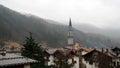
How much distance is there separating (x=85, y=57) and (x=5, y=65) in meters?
48.1

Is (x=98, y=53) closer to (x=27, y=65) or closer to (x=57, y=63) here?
(x=57, y=63)

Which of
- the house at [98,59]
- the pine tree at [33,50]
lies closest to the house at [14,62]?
the pine tree at [33,50]

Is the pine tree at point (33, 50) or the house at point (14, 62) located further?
the pine tree at point (33, 50)

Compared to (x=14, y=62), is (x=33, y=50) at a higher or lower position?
lower

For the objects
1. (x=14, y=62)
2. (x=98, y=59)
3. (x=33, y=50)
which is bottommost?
(x=98, y=59)

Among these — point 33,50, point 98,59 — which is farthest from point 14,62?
point 98,59

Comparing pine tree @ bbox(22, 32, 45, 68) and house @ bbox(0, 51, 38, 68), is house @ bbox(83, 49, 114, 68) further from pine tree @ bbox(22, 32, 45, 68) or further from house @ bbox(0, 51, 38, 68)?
house @ bbox(0, 51, 38, 68)

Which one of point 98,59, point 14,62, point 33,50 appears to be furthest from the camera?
point 98,59

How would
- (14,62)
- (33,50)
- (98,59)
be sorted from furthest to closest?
(98,59) < (33,50) < (14,62)

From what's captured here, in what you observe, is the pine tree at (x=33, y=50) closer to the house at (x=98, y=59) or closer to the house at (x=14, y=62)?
the house at (x=14, y=62)

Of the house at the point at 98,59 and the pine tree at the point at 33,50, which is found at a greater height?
the pine tree at the point at 33,50

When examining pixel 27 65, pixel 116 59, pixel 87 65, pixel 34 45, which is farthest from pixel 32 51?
pixel 116 59

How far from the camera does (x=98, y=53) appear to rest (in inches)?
2227

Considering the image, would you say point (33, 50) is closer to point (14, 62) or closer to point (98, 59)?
point (14, 62)
